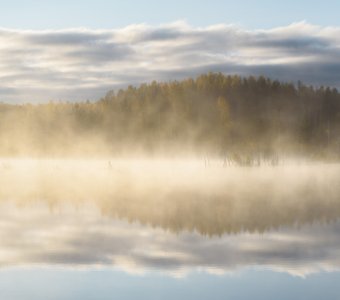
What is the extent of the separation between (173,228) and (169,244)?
253 centimetres

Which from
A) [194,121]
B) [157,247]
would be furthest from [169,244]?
[194,121]

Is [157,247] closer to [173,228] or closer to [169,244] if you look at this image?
[169,244]

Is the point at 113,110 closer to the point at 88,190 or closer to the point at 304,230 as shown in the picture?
the point at 88,190

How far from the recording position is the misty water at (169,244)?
39.1 ft

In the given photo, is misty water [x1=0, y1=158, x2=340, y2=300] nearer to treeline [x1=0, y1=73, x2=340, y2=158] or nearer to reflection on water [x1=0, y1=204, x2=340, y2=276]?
reflection on water [x1=0, y1=204, x2=340, y2=276]

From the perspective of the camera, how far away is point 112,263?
1388 cm

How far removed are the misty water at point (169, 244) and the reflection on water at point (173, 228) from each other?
0.07 feet

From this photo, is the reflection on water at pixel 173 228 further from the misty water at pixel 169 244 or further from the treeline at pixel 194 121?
the treeline at pixel 194 121

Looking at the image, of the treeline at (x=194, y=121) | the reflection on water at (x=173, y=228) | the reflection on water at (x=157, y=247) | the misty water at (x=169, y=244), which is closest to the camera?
the misty water at (x=169, y=244)

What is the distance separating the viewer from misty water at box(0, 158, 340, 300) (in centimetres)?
1193

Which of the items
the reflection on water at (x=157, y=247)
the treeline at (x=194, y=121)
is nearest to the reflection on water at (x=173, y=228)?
the reflection on water at (x=157, y=247)

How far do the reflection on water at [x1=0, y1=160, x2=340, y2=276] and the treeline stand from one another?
67045mm

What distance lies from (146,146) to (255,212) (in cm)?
8500

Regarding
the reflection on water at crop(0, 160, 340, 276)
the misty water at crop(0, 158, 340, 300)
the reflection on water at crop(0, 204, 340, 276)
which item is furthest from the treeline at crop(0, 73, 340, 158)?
the reflection on water at crop(0, 204, 340, 276)
